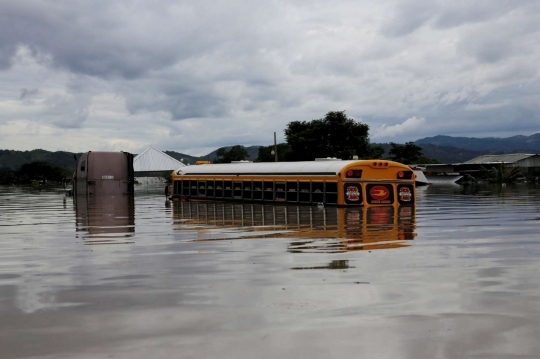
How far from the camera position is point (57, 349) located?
5410 mm

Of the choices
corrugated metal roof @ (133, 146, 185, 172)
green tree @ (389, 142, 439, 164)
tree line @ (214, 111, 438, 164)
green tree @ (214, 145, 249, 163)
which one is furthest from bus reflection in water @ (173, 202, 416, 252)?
corrugated metal roof @ (133, 146, 185, 172)

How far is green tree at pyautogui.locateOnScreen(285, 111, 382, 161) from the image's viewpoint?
278 ft

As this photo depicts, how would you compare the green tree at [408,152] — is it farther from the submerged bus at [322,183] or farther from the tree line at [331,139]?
the submerged bus at [322,183]

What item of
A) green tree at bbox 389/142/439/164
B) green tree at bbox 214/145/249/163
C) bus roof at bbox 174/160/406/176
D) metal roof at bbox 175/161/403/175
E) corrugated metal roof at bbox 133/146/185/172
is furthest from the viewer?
corrugated metal roof at bbox 133/146/185/172

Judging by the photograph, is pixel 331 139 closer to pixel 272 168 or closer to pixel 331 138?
pixel 331 138

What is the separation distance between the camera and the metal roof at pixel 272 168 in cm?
2562

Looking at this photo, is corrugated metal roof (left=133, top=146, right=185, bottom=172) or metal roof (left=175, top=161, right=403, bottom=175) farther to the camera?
corrugated metal roof (left=133, top=146, right=185, bottom=172)

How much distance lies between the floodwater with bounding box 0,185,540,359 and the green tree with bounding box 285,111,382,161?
2769 inches

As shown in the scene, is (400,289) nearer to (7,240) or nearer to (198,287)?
(198,287)

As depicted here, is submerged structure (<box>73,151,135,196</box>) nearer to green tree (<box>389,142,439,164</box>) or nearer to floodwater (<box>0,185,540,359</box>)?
floodwater (<box>0,185,540,359</box>)

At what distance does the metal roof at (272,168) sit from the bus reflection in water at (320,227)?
1.73m

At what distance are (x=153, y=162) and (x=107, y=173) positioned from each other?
149 meters

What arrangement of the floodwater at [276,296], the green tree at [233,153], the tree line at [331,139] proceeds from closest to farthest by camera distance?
the floodwater at [276,296], the tree line at [331,139], the green tree at [233,153]

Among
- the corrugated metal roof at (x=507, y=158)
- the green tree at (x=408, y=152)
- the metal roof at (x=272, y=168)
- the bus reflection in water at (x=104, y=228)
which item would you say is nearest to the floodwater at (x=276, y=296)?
the bus reflection in water at (x=104, y=228)
